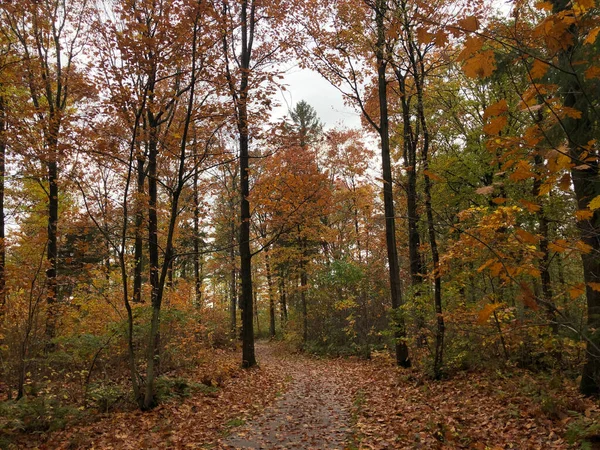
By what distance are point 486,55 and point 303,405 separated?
7423mm

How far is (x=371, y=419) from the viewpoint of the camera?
6.42 meters

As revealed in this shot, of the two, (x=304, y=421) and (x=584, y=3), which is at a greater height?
(x=584, y=3)

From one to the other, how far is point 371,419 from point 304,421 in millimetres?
1141

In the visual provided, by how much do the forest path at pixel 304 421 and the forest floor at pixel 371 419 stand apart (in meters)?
0.02

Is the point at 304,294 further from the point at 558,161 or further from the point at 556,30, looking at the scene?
the point at 556,30

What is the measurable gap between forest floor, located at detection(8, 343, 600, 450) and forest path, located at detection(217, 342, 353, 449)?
2 centimetres

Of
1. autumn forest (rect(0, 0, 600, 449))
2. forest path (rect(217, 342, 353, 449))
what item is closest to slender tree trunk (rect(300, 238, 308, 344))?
autumn forest (rect(0, 0, 600, 449))

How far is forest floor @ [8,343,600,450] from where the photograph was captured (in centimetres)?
511

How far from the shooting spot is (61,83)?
12430 mm

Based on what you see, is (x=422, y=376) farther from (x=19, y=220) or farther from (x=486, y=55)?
(x=19, y=220)

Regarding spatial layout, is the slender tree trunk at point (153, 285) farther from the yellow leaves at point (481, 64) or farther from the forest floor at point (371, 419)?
the yellow leaves at point (481, 64)

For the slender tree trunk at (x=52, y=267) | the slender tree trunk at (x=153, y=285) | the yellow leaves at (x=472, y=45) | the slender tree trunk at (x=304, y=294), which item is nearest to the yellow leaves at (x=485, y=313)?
the yellow leaves at (x=472, y=45)

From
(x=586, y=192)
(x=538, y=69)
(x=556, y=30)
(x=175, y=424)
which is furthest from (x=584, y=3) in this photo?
(x=175, y=424)

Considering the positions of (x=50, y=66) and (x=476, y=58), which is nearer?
(x=476, y=58)
